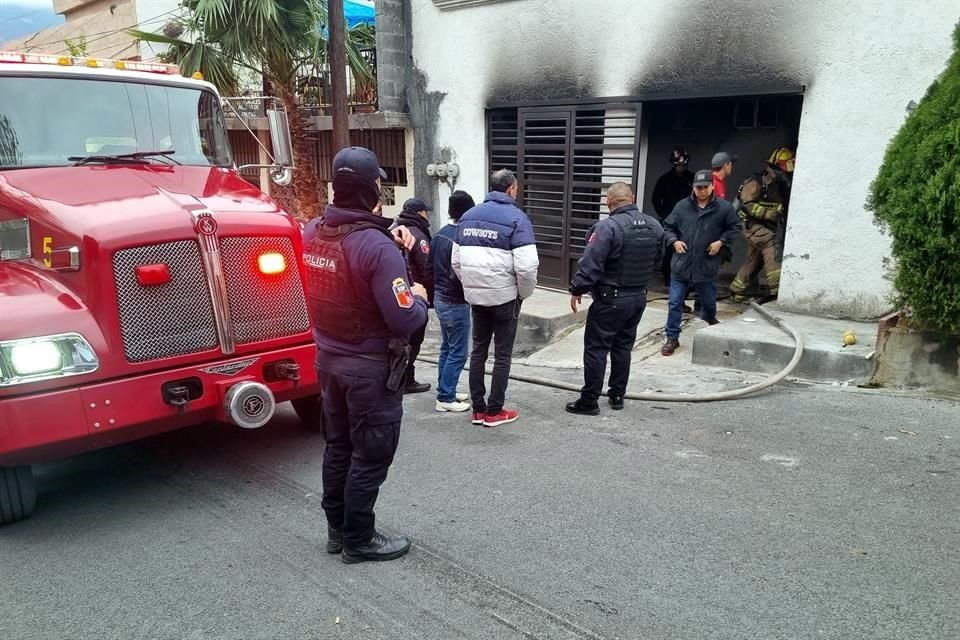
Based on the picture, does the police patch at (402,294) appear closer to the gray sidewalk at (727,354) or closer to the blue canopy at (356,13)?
the gray sidewalk at (727,354)

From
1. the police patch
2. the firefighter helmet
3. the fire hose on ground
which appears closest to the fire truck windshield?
the police patch

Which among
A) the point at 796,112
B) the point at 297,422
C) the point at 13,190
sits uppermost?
the point at 796,112

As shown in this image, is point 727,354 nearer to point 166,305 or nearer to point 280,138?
point 280,138

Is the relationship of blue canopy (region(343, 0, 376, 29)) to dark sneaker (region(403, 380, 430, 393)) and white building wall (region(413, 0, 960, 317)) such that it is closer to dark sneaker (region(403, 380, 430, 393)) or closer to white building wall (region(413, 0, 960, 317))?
white building wall (region(413, 0, 960, 317))

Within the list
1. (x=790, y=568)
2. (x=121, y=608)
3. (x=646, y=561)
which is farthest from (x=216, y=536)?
(x=790, y=568)

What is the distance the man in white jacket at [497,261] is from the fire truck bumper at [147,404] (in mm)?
1226

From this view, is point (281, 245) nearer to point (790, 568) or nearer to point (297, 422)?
point (297, 422)

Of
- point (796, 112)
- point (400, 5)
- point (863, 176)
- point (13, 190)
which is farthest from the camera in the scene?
point (400, 5)

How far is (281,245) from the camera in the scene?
13.7 feet

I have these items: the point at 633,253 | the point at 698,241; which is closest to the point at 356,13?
the point at 698,241

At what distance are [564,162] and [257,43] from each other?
5.27 m

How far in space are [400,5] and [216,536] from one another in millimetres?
8914

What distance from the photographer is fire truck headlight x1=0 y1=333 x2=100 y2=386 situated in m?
3.26

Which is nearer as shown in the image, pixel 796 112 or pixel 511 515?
pixel 511 515
